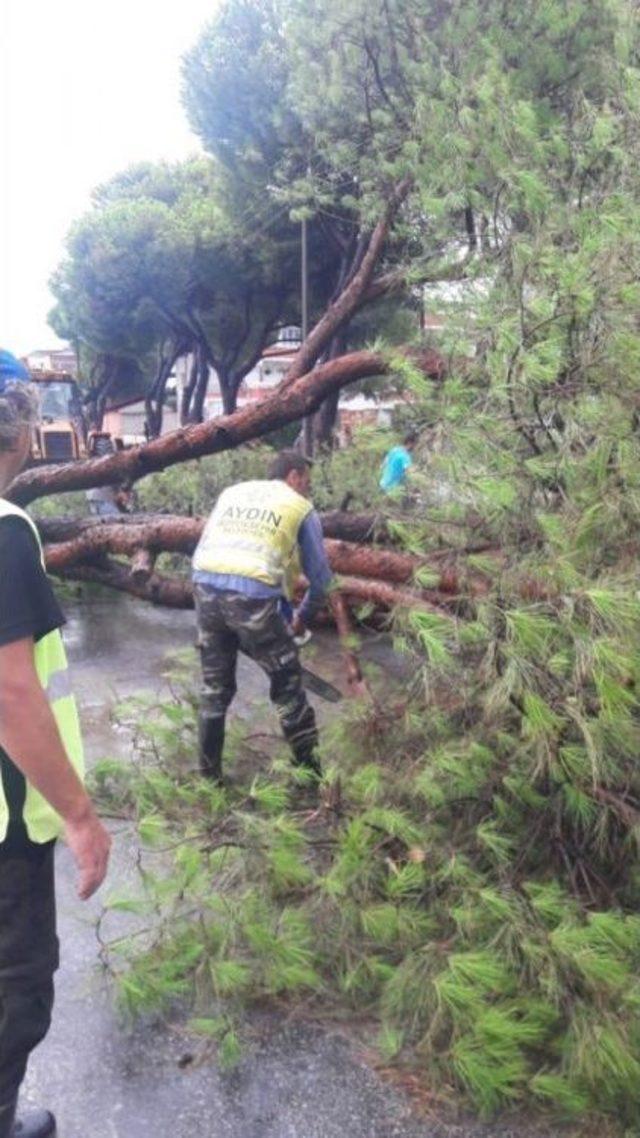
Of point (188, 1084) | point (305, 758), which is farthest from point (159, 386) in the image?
point (188, 1084)

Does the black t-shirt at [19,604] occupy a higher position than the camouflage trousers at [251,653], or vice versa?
the black t-shirt at [19,604]

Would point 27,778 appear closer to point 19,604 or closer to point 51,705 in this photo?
point 51,705

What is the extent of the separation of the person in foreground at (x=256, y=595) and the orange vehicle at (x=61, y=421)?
16.7 meters

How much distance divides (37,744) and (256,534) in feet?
6.46

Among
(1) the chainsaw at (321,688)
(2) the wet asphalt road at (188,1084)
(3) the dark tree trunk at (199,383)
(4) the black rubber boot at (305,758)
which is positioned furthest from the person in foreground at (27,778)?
(3) the dark tree trunk at (199,383)

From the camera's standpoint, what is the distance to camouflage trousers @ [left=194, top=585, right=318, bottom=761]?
11.8 ft

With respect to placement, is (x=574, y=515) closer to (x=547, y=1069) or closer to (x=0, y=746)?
(x=547, y=1069)

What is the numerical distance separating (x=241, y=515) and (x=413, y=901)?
5.70 feet

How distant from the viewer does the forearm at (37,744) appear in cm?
172

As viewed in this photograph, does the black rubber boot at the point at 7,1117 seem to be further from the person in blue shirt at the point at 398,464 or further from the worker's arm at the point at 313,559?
the worker's arm at the point at 313,559

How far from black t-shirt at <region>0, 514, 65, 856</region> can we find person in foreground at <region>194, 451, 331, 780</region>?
69.0 inches

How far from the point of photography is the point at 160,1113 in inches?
84.3

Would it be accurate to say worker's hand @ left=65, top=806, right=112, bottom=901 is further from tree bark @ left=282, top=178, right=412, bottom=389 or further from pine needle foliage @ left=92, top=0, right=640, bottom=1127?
tree bark @ left=282, top=178, right=412, bottom=389

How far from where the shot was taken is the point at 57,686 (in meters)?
1.92
